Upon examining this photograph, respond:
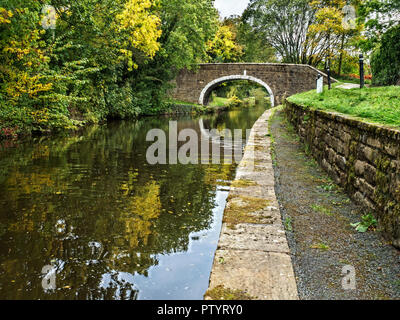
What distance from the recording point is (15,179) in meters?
5.53

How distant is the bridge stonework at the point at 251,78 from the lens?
96.4 ft

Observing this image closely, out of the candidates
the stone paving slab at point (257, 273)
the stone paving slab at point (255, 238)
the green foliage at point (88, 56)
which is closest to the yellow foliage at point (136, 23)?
the green foliage at point (88, 56)

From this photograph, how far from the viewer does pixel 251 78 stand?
3055cm

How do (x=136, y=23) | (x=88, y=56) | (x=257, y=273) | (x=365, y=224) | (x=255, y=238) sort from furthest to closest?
1. (x=136, y=23)
2. (x=88, y=56)
3. (x=365, y=224)
4. (x=255, y=238)
5. (x=257, y=273)

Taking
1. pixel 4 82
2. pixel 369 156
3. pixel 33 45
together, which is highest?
pixel 33 45

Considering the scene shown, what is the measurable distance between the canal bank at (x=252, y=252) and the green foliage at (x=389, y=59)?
7.81 m

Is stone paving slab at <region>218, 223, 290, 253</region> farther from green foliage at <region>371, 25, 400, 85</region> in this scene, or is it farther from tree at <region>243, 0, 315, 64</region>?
tree at <region>243, 0, 315, 64</region>

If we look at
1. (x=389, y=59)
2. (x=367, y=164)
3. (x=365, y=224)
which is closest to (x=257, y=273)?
(x=365, y=224)

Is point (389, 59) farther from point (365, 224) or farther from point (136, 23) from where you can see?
point (136, 23)

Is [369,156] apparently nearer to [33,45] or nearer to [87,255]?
[87,255]

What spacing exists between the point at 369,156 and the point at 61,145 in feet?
26.6

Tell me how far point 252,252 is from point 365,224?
1.18 meters

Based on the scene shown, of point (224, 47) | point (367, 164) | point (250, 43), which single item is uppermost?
point (250, 43)
